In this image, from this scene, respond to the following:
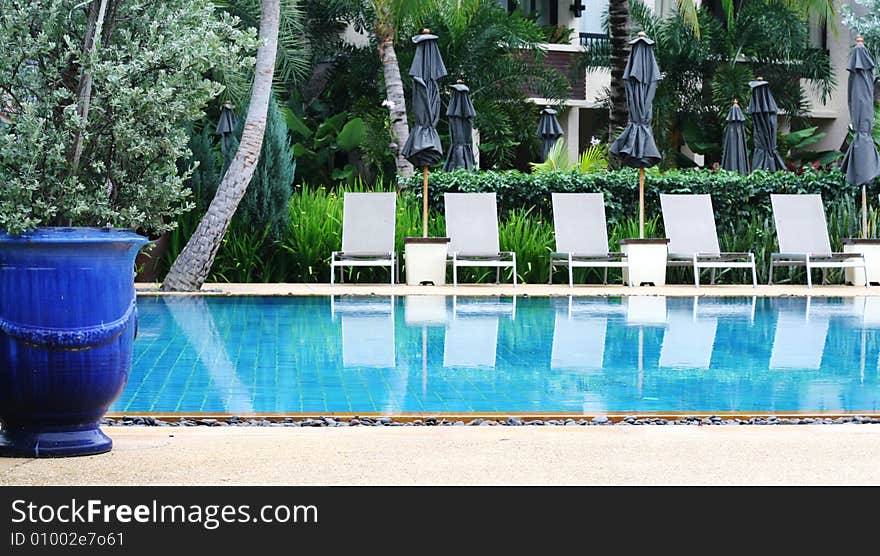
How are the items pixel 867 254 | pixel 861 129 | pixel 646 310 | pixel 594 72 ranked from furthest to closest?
1. pixel 594 72
2. pixel 861 129
3. pixel 867 254
4. pixel 646 310

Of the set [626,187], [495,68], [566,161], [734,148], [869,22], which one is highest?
[869,22]

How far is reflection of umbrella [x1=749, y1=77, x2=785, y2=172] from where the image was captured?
1808 cm

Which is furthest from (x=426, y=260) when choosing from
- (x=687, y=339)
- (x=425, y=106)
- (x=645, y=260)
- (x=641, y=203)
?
(x=687, y=339)

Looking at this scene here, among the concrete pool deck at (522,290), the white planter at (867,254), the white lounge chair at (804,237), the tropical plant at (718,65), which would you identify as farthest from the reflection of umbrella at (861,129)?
the tropical plant at (718,65)

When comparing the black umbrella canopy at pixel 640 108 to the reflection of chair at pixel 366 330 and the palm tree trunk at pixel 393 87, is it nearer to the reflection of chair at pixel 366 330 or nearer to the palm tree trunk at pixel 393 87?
the reflection of chair at pixel 366 330

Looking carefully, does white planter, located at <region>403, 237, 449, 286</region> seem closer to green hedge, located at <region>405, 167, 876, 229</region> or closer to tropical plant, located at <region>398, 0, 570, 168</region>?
green hedge, located at <region>405, 167, 876, 229</region>

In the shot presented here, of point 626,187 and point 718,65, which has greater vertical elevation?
point 718,65

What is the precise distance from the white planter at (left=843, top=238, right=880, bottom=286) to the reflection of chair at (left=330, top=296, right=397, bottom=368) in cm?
638

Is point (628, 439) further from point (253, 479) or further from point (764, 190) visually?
point (764, 190)

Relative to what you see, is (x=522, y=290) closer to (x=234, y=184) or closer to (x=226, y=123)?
(x=234, y=184)

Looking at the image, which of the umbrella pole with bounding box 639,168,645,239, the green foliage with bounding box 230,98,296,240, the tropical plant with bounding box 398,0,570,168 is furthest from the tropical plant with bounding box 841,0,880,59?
the green foliage with bounding box 230,98,296,240

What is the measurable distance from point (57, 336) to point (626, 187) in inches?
502

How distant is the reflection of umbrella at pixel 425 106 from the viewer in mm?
15930

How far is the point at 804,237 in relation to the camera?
15.8 m
